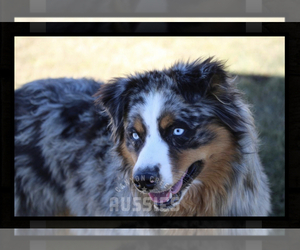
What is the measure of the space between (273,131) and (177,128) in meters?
0.71

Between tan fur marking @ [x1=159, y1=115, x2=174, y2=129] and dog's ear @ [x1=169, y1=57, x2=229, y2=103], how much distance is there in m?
0.15

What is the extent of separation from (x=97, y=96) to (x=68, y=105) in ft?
0.83

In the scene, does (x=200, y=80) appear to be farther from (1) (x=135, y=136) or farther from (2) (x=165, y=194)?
(2) (x=165, y=194)

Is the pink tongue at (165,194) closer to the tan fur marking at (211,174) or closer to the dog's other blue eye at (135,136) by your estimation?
the tan fur marking at (211,174)

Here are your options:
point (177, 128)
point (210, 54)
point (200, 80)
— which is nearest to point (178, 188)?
point (177, 128)

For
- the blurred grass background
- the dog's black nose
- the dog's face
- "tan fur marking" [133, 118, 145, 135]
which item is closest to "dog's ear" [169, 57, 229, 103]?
the dog's face

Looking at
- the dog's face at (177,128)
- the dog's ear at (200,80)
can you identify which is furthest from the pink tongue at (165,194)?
the dog's ear at (200,80)

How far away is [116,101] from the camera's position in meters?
2.51

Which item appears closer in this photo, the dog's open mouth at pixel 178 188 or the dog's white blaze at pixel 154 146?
the dog's white blaze at pixel 154 146

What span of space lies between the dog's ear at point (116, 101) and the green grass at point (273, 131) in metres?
0.73

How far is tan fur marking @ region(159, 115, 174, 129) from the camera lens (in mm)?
2299

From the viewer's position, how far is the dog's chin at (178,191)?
7.73 ft

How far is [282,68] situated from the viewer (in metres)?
2.62

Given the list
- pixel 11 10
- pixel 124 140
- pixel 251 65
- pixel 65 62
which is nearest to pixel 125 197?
pixel 124 140
